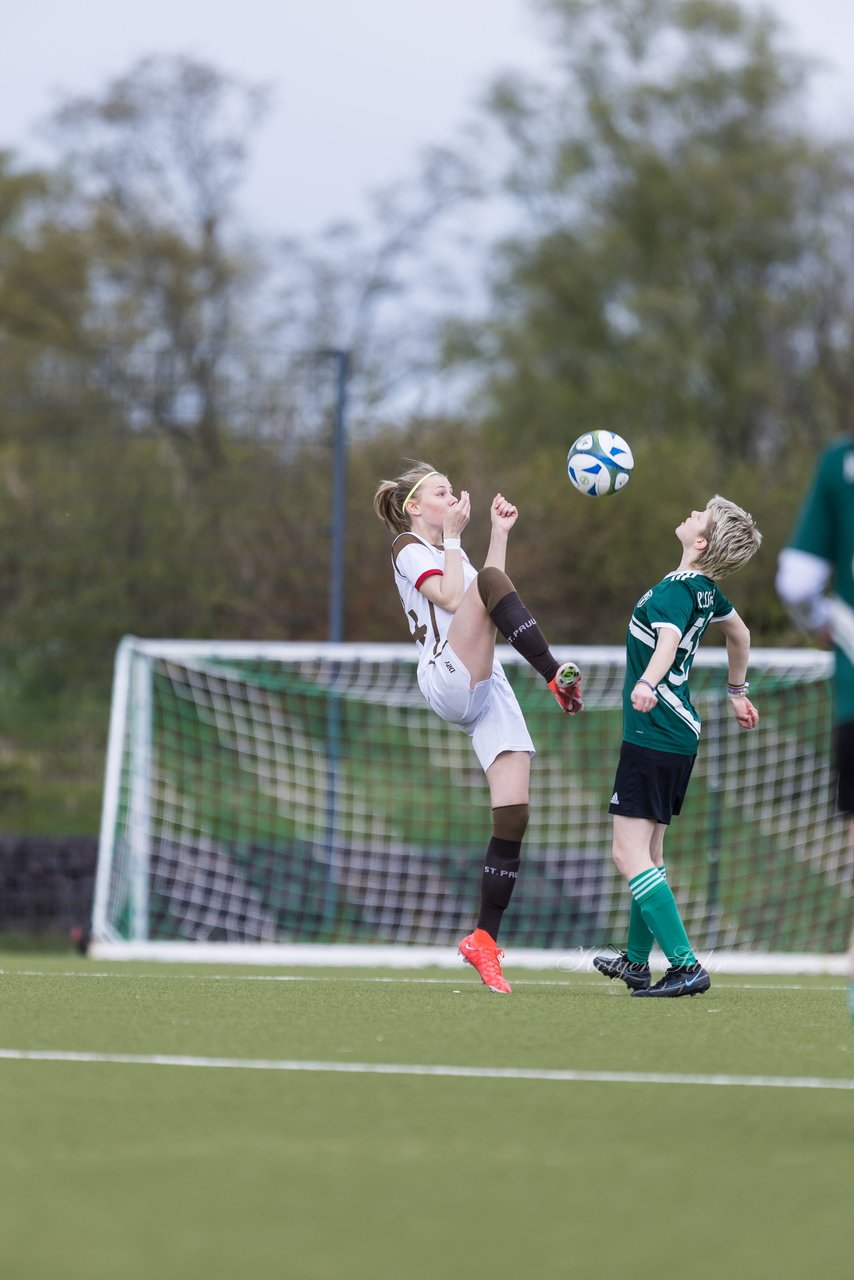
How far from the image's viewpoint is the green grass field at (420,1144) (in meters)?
2.72

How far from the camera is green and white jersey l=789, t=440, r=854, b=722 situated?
3.99m

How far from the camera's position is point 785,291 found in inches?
1341

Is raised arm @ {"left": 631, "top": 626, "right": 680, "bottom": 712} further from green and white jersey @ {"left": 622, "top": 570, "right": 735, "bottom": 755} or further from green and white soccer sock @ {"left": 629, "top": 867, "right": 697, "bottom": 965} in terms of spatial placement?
green and white soccer sock @ {"left": 629, "top": 867, "right": 697, "bottom": 965}

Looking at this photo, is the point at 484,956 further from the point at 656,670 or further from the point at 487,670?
the point at 656,670

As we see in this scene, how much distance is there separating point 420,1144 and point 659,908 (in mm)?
2911

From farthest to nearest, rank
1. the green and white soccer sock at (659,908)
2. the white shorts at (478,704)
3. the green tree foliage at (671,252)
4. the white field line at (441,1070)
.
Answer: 1. the green tree foliage at (671,252)
2. the white shorts at (478,704)
3. the green and white soccer sock at (659,908)
4. the white field line at (441,1070)

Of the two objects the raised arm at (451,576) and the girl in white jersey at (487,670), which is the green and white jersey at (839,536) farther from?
the raised arm at (451,576)

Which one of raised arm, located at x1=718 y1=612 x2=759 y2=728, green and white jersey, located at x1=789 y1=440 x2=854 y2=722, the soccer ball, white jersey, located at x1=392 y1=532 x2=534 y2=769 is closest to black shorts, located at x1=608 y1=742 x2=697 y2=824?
raised arm, located at x1=718 y1=612 x2=759 y2=728

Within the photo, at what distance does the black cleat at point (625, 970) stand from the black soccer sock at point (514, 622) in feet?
3.60

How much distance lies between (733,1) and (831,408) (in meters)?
9.12

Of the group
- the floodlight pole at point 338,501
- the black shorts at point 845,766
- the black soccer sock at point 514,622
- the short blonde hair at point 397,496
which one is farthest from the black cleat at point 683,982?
the floodlight pole at point 338,501

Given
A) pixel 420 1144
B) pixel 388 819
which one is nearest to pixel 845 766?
pixel 420 1144

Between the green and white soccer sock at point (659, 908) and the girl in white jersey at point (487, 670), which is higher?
the girl in white jersey at point (487, 670)

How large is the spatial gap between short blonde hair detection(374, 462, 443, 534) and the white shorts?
740 mm
